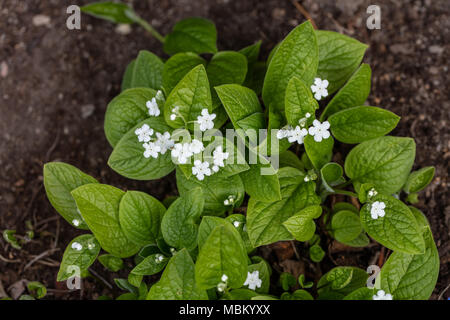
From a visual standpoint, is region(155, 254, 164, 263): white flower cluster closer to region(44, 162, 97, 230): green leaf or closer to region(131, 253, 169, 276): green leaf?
region(131, 253, 169, 276): green leaf

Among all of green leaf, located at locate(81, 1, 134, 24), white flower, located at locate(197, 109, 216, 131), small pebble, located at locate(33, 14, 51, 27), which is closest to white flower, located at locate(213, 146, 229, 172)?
white flower, located at locate(197, 109, 216, 131)

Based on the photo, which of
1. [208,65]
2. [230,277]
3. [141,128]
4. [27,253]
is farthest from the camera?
[27,253]

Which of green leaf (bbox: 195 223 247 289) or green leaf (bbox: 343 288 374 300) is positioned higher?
green leaf (bbox: 195 223 247 289)

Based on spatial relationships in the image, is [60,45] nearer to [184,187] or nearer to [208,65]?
[208,65]

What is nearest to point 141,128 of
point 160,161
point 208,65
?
point 160,161

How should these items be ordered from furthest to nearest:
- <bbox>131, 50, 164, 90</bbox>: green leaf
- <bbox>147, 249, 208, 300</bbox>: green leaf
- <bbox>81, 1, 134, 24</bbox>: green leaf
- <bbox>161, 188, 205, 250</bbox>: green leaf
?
<bbox>81, 1, 134, 24</bbox>: green leaf < <bbox>131, 50, 164, 90</bbox>: green leaf < <bbox>161, 188, 205, 250</bbox>: green leaf < <bbox>147, 249, 208, 300</bbox>: green leaf

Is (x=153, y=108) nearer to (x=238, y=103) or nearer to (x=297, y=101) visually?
(x=238, y=103)

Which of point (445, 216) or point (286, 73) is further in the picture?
point (445, 216)
